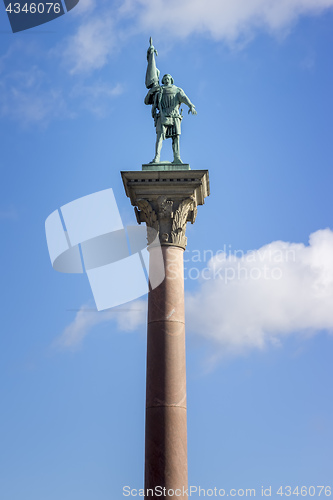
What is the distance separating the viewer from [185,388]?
22281mm

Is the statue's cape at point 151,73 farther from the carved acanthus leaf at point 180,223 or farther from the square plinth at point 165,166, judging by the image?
the carved acanthus leaf at point 180,223

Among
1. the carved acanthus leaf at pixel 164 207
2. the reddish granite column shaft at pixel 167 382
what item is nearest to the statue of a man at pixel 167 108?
the carved acanthus leaf at pixel 164 207

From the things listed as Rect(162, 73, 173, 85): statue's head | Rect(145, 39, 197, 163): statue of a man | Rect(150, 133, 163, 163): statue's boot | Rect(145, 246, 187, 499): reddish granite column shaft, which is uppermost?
Rect(162, 73, 173, 85): statue's head

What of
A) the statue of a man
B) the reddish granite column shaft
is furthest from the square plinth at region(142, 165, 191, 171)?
the reddish granite column shaft

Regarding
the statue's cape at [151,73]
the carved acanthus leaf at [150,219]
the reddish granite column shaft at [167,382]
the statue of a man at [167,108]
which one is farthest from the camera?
the statue's cape at [151,73]

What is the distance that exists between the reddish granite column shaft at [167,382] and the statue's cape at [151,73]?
8.55 meters

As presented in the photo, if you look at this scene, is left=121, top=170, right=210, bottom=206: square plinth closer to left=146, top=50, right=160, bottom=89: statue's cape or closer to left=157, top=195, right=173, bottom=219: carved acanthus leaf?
left=157, top=195, right=173, bottom=219: carved acanthus leaf

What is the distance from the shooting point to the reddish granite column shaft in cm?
2084

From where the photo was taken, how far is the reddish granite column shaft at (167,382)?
2084cm

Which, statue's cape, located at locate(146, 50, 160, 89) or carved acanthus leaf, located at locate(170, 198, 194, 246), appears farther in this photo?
statue's cape, located at locate(146, 50, 160, 89)

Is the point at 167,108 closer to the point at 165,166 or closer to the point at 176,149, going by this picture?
the point at 176,149

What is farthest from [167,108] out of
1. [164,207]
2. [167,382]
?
[167,382]

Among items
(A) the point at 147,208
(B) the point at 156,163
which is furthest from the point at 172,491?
(B) the point at 156,163

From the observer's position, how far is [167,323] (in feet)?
75.2
